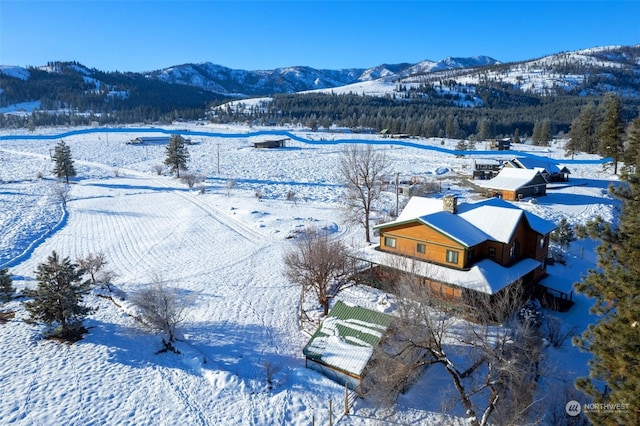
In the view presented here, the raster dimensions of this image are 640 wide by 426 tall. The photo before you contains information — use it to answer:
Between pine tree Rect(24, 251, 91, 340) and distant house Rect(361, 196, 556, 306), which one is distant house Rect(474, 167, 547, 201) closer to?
distant house Rect(361, 196, 556, 306)

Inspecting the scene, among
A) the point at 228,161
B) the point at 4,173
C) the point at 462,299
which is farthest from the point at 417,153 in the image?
the point at 4,173

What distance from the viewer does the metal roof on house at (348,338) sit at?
47.3 feet

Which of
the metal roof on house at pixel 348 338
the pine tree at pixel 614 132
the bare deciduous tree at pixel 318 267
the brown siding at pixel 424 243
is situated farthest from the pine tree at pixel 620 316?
the pine tree at pixel 614 132

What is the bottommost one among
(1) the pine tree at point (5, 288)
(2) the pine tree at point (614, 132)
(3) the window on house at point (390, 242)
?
(1) the pine tree at point (5, 288)

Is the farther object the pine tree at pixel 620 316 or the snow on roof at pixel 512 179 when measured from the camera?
the snow on roof at pixel 512 179

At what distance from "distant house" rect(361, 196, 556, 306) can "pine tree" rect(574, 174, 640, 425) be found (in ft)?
28.8

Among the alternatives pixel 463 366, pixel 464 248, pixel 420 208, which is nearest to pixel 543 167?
pixel 420 208

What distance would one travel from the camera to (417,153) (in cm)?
8562

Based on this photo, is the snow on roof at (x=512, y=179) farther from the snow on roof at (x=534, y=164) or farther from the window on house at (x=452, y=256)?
the window on house at (x=452, y=256)

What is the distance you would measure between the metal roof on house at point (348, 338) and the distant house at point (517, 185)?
116 feet

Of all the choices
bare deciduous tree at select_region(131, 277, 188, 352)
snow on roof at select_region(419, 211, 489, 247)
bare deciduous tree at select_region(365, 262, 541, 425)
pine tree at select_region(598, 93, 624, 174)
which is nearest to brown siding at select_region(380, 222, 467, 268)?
snow on roof at select_region(419, 211, 489, 247)

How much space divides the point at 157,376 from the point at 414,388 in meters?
9.74

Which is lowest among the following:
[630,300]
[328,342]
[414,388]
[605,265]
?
[414,388]

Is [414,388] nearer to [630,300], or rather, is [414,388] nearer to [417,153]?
[630,300]
